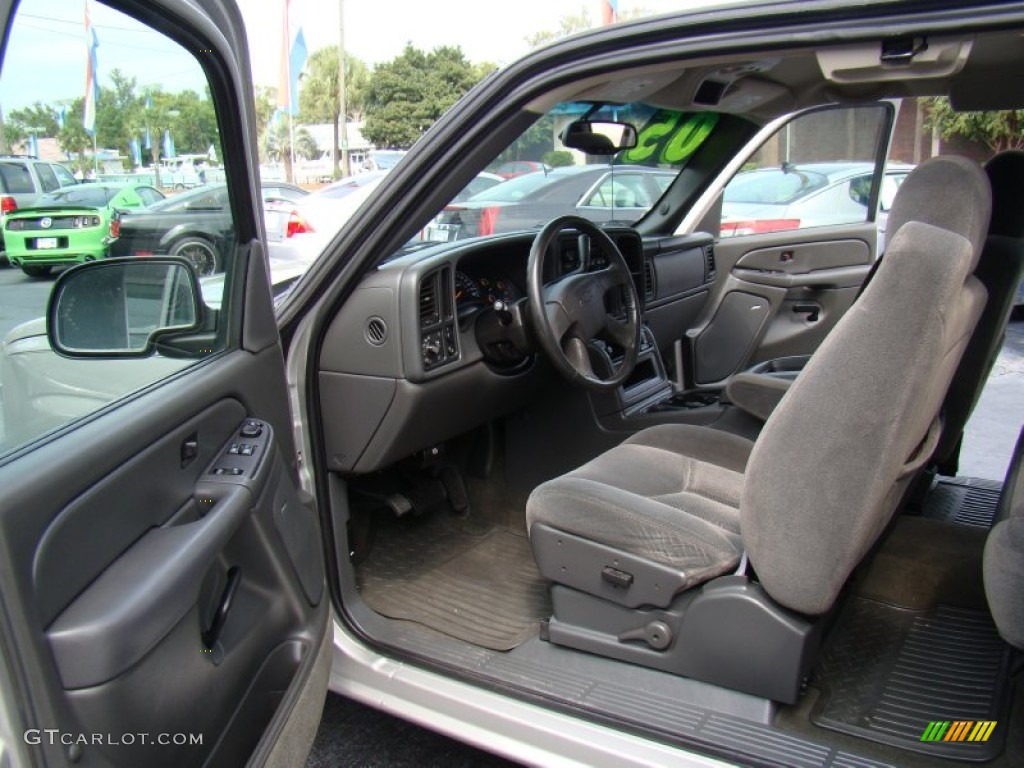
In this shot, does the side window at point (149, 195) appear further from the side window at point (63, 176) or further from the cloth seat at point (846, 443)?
the cloth seat at point (846, 443)

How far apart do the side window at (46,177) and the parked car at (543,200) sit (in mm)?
1200

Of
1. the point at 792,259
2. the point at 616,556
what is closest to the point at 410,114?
the point at 792,259

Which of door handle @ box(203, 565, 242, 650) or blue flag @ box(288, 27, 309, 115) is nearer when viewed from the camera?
door handle @ box(203, 565, 242, 650)

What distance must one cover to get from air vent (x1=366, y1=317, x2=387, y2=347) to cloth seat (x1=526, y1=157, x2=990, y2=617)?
1.86 ft

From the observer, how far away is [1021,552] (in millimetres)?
1463

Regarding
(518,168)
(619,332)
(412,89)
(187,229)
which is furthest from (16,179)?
(412,89)

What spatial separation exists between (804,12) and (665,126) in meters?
1.47

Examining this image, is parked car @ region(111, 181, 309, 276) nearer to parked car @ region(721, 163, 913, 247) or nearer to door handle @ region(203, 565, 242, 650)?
door handle @ region(203, 565, 242, 650)

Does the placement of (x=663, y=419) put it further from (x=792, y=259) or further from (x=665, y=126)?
(x=792, y=259)

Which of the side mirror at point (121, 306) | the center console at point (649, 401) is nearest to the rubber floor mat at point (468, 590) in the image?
the center console at point (649, 401)

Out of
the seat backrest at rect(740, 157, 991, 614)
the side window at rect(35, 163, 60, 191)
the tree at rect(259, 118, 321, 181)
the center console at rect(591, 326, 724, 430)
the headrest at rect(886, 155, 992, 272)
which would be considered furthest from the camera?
the tree at rect(259, 118, 321, 181)

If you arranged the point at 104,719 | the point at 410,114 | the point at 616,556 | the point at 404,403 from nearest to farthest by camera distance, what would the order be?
the point at 104,719 < the point at 616,556 < the point at 404,403 < the point at 410,114

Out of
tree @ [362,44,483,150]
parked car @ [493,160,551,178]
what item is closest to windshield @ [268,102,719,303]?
parked car @ [493,160,551,178]

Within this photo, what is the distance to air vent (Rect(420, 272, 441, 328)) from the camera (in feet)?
7.08
